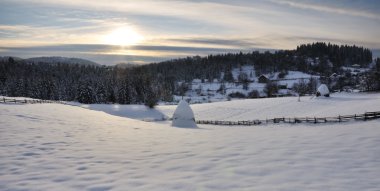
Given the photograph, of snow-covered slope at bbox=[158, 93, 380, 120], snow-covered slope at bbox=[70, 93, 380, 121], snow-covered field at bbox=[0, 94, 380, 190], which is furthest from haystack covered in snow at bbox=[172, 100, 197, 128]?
snow-covered slope at bbox=[158, 93, 380, 120]

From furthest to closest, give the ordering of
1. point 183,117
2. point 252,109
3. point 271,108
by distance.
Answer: point 252,109
point 271,108
point 183,117

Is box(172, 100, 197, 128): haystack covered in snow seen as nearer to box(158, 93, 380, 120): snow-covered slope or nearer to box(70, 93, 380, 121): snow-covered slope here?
box(70, 93, 380, 121): snow-covered slope

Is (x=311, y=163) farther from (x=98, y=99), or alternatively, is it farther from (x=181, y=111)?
(x=98, y=99)

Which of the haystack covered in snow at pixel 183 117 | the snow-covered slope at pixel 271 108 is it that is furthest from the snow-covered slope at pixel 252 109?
the haystack covered in snow at pixel 183 117

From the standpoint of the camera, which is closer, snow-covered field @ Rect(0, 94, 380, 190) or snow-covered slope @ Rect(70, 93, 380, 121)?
snow-covered field @ Rect(0, 94, 380, 190)

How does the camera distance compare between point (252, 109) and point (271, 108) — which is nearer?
point (271, 108)

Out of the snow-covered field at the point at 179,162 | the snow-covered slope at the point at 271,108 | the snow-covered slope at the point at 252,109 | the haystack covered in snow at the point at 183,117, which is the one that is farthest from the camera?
the snow-covered slope at the point at 252,109

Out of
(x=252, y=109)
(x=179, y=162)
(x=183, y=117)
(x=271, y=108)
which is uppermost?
(x=179, y=162)

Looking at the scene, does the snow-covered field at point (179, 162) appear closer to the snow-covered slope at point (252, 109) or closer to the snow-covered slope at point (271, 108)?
the snow-covered slope at point (271, 108)

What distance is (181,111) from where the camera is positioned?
41.7 m

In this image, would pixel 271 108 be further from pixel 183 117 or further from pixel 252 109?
pixel 183 117

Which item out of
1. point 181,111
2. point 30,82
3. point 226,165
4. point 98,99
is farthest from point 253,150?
point 30,82

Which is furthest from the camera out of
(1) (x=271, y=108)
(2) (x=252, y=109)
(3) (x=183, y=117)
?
(2) (x=252, y=109)

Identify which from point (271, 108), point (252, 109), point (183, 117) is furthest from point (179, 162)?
point (252, 109)
